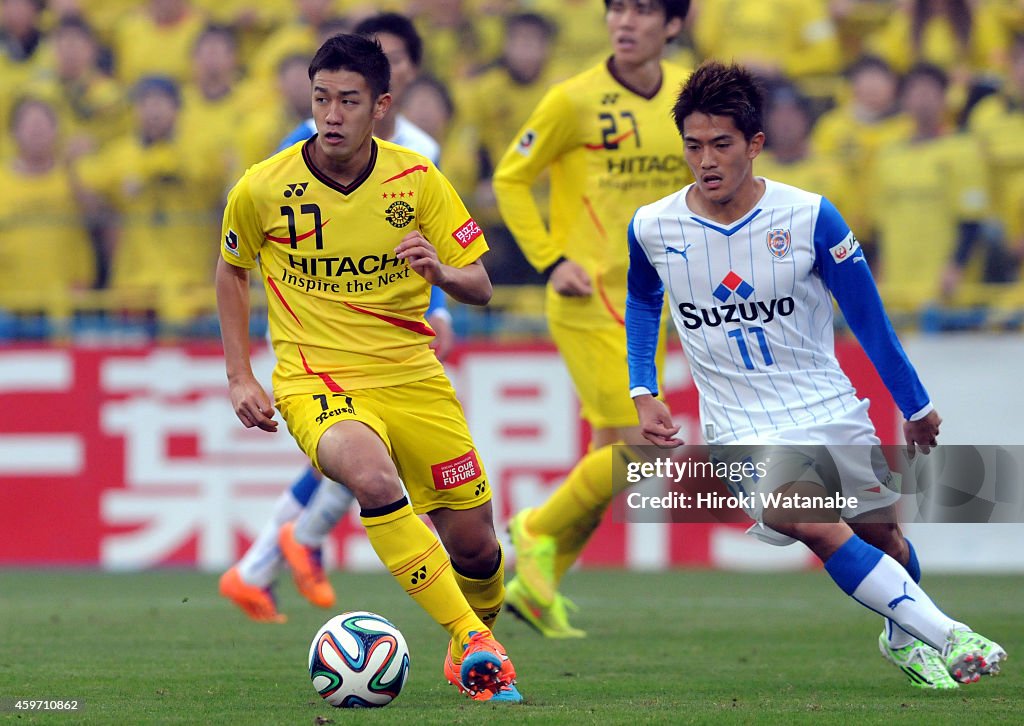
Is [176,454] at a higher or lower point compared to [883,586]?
lower

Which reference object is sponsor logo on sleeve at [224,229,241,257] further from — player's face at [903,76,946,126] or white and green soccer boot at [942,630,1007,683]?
player's face at [903,76,946,126]

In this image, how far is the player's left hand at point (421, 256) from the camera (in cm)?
539

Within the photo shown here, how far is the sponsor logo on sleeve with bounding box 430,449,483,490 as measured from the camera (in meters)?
5.80

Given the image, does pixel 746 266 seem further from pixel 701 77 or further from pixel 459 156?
pixel 459 156

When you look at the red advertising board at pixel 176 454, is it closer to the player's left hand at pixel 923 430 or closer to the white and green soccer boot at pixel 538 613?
the white and green soccer boot at pixel 538 613

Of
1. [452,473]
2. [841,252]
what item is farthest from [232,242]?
[841,252]

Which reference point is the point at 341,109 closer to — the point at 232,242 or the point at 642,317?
the point at 232,242

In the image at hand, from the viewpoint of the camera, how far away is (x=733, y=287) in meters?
5.72

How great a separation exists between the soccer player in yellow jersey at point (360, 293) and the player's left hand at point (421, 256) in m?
0.09

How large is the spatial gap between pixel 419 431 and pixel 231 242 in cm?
97

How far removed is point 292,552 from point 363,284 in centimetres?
293

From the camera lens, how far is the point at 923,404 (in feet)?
18.5

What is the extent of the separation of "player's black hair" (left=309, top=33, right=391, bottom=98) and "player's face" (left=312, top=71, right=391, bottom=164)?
22 millimetres

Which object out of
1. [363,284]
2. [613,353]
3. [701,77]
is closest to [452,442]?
[363,284]
